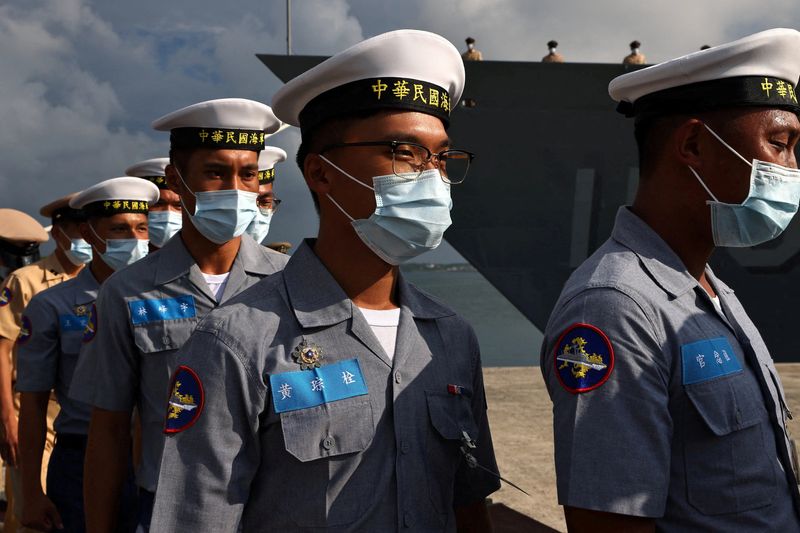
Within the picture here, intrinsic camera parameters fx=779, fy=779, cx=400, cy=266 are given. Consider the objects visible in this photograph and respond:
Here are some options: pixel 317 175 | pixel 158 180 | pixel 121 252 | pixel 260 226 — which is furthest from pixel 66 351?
pixel 317 175

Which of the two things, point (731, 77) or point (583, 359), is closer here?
point (583, 359)

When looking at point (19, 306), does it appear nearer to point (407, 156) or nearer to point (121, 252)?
point (121, 252)

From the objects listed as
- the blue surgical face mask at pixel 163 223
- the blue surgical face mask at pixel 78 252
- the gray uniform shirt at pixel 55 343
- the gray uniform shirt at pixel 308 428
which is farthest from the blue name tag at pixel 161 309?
the blue surgical face mask at pixel 78 252

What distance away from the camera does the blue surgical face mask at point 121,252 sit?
11.7 ft

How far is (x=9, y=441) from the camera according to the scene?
3.96 metres

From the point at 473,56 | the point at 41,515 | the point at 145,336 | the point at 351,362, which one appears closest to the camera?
the point at 351,362

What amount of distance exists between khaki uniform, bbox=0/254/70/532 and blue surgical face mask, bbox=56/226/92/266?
12cm

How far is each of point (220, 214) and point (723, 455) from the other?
1.72 m

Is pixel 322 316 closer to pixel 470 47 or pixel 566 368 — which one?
pixel 566 368

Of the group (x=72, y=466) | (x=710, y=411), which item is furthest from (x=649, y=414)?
(x=72, y=466)

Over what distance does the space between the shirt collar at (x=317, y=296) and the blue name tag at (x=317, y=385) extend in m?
0.10

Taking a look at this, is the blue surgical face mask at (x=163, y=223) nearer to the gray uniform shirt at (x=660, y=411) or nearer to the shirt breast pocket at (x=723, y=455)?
the gray uniform shirt at (x=660, y=411)

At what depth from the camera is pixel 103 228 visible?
364 cm

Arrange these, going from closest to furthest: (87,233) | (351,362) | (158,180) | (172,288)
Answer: (351,362)
(172,288)
(87,233)
(158,180)
